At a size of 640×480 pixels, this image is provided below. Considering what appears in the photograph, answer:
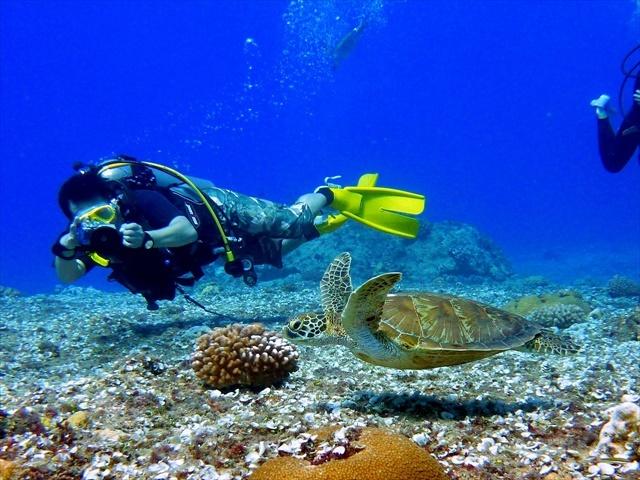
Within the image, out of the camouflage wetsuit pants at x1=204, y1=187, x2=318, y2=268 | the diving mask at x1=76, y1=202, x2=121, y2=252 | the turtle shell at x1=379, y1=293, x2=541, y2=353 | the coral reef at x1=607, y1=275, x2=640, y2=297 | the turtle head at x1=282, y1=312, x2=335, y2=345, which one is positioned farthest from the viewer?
the coral reef at x1=607, y1=275, x2=640, y2=297

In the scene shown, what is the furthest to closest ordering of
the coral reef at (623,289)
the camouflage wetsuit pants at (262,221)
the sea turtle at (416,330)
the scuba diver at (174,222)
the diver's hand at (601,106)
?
the coral reef at (623,289) → the diver's hand at (601,106) → the camouflage wetsuit pants at (262,221) → the scuba diver at (174,222) → the sea turtle at (416,330)

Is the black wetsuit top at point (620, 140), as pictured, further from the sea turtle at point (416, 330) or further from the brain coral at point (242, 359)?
the brain coral at point (242, 359)

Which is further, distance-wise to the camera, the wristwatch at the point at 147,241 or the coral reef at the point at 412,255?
the coral reef at the point at 412,255

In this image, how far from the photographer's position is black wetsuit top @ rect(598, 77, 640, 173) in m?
9.88

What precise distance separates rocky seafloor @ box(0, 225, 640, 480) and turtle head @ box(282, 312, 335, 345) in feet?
1.93

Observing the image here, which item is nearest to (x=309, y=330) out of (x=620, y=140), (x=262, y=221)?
(x=262, y=221)

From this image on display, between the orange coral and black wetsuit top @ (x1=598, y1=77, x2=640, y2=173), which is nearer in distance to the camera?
the orange coral

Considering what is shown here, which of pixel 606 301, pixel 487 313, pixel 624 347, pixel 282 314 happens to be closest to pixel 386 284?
pixel 487 313

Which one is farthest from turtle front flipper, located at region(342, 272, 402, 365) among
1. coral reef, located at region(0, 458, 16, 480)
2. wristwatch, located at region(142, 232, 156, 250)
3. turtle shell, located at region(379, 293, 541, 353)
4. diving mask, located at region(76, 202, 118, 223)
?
diving mask, located at region(76, 202, 118, 223)

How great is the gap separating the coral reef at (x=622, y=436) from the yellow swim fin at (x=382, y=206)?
621 cm

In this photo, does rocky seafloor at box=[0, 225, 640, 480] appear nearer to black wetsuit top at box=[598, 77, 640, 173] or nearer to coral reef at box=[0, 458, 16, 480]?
coral reef at box=[0, 458, 16, 480]

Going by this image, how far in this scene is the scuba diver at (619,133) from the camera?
388 inches

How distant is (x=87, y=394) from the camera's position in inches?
153

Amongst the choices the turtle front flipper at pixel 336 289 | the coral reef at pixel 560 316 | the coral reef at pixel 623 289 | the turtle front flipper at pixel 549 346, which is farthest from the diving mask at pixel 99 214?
the coral reef at pixel 623 289
